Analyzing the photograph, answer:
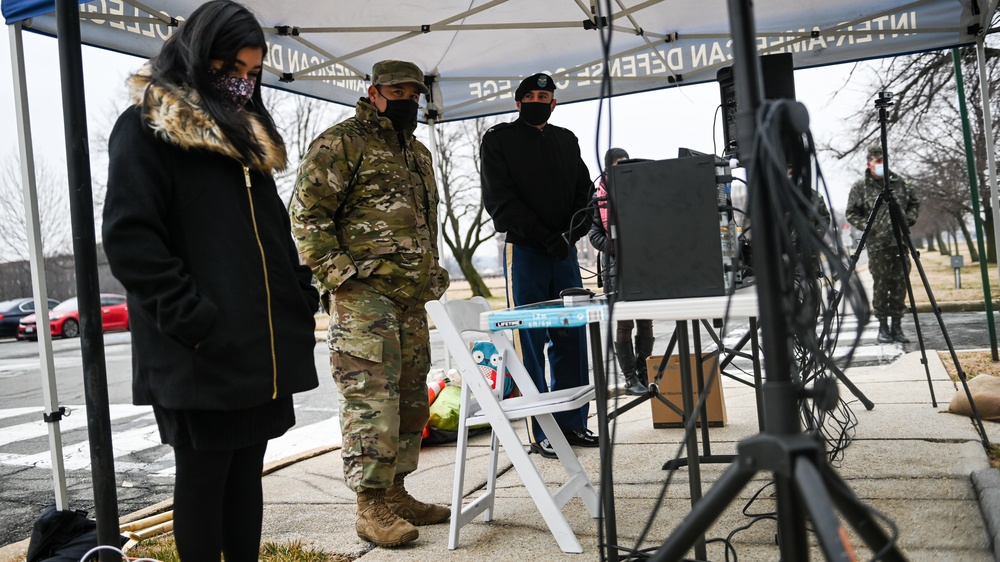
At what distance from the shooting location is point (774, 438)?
1.06 meters

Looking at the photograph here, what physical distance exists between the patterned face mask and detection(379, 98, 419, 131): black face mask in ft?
3.68

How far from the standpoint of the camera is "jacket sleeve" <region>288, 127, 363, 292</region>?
2.84 metres

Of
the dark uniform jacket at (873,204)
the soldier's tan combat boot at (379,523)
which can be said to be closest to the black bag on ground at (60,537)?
the soldier's tan combat boot at (379,523)

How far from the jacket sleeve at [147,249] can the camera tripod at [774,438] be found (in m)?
1.13

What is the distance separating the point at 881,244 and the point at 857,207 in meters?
0.78

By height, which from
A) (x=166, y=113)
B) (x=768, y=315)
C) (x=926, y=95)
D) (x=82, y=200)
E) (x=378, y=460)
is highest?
(x=926, y=95)

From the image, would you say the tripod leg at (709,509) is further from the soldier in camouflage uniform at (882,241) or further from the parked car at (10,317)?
the parked car at (10,317)

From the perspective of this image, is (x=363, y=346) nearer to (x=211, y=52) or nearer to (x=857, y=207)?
(x=211, y=52)

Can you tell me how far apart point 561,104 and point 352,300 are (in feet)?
11.0

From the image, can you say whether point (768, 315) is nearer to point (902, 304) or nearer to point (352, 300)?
point (352, 300)

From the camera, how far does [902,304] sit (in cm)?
848

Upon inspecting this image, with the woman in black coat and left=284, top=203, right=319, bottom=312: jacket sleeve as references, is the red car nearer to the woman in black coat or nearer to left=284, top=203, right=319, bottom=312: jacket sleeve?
left=284, top=203, right=319, bottom=312: jacket sleeve

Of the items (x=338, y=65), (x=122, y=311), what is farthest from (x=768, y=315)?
(x=122, y=311)

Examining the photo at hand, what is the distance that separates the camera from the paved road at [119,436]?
14.5ft
